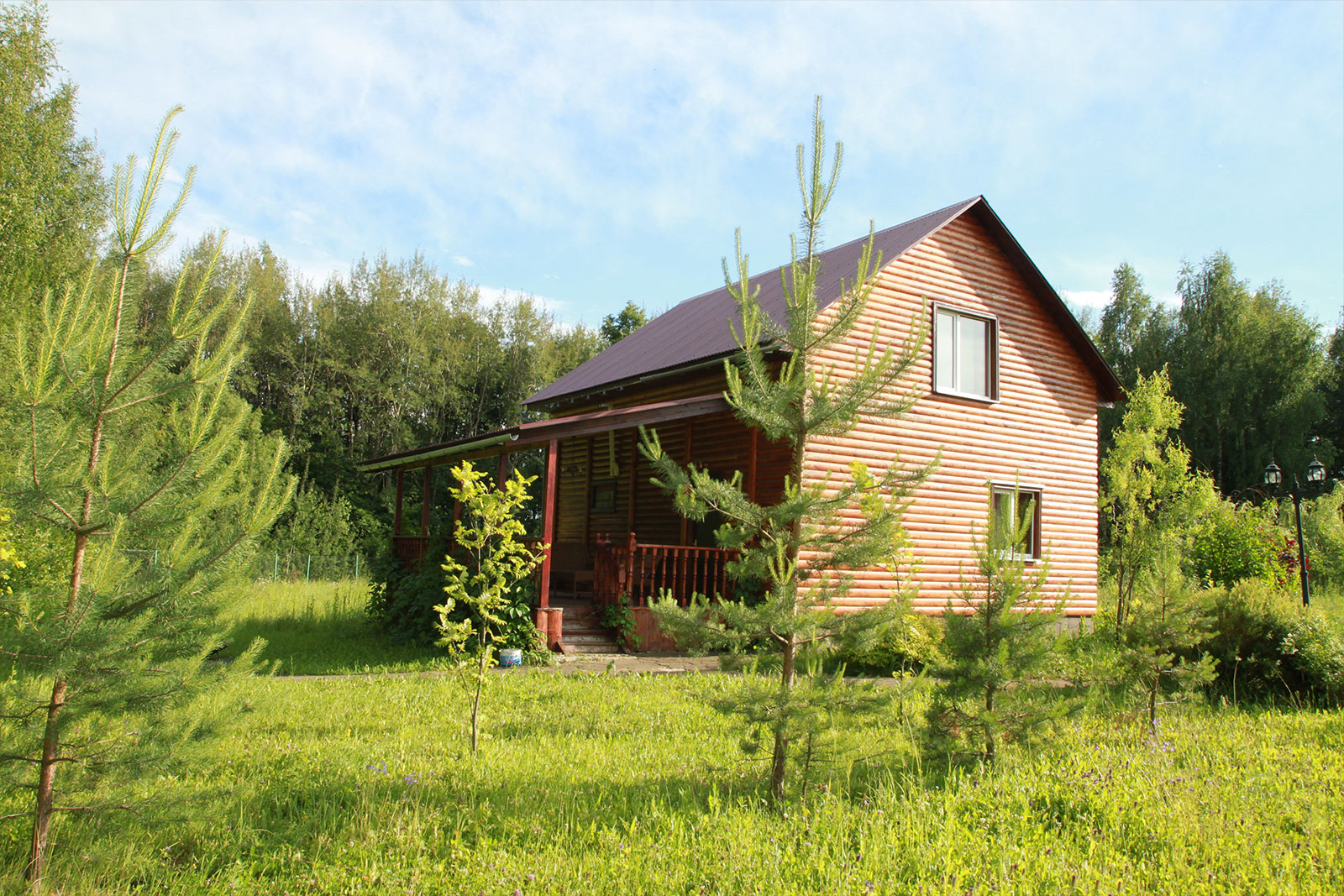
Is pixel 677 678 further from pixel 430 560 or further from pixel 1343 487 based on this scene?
pixel 1343 487

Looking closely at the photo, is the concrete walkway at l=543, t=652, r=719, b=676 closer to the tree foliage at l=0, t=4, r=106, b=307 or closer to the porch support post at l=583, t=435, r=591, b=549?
the porch support post at l=583, t=435, r=591, b=549

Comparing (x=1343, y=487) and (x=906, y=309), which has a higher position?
(x=906, y=309)

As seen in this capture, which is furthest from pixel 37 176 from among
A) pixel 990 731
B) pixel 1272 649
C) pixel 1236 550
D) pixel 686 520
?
pixel 1236 550

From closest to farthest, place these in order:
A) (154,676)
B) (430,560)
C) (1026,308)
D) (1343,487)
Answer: (154,676) → (430,560) → (1026,308) → (1343,487)

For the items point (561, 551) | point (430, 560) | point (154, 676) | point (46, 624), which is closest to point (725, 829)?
point (154, 676)

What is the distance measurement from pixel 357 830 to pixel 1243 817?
4621mm

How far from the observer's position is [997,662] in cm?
462

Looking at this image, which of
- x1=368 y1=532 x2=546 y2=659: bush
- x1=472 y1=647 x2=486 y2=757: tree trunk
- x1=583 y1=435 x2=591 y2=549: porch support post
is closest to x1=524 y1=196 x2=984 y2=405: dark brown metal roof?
x1=583 y1=435 x2=591 y2=549: porch support post

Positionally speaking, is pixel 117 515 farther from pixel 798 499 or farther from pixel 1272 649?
pixel 1272 649

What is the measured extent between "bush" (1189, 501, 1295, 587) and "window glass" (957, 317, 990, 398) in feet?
21.3

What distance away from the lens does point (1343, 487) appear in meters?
24.6

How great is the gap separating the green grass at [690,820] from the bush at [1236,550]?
12694mm

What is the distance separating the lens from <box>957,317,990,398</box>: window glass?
559 inches

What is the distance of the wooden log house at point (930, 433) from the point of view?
41.3ft
